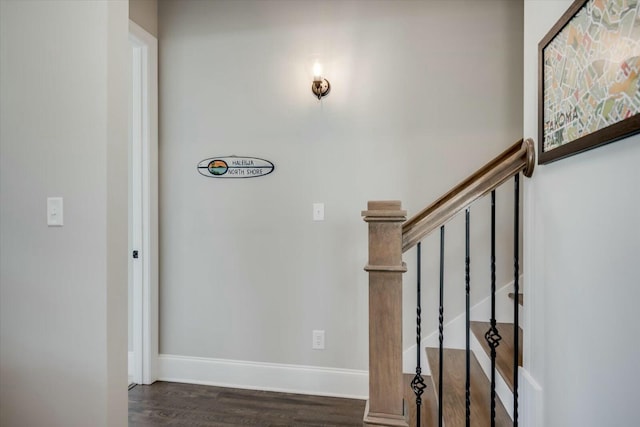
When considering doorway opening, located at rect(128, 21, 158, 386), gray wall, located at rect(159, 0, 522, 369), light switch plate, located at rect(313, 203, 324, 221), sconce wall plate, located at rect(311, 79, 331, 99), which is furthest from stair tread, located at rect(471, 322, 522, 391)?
doorway opening, located at rect(128, 21, 158, 386)

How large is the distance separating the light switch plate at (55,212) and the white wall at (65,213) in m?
0.03

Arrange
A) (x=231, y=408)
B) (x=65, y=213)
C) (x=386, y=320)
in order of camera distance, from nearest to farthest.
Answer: (x=386, y=320) → (x=65, y=213) → (x=231, y=408)

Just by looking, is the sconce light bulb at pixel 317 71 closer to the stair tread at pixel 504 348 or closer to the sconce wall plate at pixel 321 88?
the sconce wall plate at pixel 321 88

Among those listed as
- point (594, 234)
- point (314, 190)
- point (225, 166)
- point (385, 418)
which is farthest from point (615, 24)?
point (225, 166)

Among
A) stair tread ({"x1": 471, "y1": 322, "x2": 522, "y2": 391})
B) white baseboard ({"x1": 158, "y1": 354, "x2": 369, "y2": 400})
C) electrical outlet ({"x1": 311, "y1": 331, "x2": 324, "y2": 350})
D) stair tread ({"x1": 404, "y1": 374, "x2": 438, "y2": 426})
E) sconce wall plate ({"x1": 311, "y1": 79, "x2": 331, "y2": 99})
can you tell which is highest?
sconce wall plate ({"x1": 311, "y1": 79, "x2": 331, "y2": 99})

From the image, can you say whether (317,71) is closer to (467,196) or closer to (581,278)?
(467,196)

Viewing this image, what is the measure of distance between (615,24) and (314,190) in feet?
5.82

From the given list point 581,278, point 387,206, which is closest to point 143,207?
point 387,206

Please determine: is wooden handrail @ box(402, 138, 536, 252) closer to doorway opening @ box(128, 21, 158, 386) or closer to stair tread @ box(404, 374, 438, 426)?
stair tread @ box(404, 374, 438, 426)

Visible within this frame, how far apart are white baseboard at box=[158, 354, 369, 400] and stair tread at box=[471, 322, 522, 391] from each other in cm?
82

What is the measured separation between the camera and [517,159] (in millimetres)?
1432

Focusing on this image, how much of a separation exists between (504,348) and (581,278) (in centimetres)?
85

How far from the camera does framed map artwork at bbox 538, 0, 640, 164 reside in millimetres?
815

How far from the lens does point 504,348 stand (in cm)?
174
